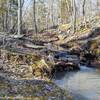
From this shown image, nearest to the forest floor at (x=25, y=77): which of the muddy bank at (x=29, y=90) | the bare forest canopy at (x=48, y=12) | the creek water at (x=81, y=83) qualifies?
the muddy bank at (x=29, y=90)

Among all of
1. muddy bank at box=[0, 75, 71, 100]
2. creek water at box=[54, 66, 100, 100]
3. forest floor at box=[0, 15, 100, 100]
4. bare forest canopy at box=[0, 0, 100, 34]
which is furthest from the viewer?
bare forest canopy at box=[0, 0, 100, 34]

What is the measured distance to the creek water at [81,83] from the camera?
43.4ft

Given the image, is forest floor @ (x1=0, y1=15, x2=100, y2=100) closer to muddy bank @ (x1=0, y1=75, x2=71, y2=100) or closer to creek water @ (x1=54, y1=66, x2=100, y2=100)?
muddy bank @ (x1=0, y1=75, x2=71, y2=100)

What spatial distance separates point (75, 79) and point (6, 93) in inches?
306

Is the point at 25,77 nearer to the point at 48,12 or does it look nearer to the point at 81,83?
the point at 81,83

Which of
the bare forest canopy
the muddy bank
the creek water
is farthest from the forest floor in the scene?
the bare forest canopy

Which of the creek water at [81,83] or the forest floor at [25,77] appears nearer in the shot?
the forest floor at [25,77]

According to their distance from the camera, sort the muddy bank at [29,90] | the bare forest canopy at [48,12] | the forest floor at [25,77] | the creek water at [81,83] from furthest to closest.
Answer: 1. the bare forest canopy at [48,12]
2. the creek water at [81,83]
3. the forest floor at [25,77]
4. the muddy bank at [29,90]

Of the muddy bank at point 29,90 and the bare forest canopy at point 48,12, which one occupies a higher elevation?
the bare forest canopy at point 48,12

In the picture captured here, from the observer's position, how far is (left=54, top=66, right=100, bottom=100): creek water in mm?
13219

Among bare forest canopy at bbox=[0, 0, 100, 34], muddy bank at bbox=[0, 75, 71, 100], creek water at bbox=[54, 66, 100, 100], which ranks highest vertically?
bare forest canopy at bbox=[0, 0, 100, 34]

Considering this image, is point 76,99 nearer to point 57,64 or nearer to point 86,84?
point 86,84

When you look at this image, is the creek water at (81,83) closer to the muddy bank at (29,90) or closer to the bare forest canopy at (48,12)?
the muddy bank at (29,90)

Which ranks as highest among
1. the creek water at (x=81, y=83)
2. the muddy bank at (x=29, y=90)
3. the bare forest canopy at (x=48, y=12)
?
the bare forest canopy at (x=48, y=12)
